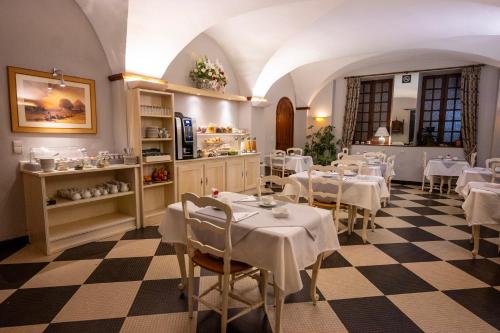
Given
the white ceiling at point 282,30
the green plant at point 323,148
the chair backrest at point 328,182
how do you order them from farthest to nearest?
the green plant at point 323,148 → the white ceiling at point 282,30 → the chair backrest at point 328,182

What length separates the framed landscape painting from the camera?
3.47 meters

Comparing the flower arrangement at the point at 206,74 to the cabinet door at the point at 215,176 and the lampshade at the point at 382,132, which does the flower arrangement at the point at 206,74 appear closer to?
the cabinet door at the point at 215,176

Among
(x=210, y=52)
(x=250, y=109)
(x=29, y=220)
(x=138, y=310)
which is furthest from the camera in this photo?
(x=250, y=109)

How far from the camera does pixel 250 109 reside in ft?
22.3

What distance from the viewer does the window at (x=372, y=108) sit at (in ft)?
28.2

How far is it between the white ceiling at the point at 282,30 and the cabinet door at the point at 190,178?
5.39 ft

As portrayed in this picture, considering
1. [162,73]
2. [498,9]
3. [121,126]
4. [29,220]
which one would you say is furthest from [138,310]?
[498,9]

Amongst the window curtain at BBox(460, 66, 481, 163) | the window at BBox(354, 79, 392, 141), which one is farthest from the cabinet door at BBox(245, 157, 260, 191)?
the window curtain at BBox(460, 66, 481, 163)

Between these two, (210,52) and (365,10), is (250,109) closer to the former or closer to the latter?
(210,52)

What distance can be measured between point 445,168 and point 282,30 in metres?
5.08

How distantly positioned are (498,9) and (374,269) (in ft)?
14.3

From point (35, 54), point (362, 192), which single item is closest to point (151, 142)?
point (35, 54)

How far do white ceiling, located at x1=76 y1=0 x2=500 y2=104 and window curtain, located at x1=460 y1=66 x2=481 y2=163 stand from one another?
41cm

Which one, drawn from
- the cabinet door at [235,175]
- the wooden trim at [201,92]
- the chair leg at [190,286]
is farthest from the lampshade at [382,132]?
the chair leg at [190,286]
